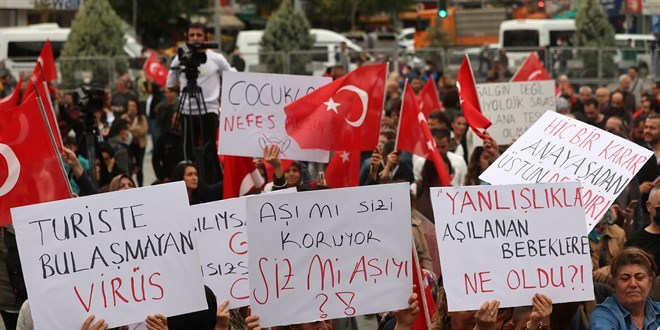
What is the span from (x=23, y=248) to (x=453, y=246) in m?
1.86

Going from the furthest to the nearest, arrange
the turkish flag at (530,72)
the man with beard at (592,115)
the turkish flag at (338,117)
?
the turkish flag at (530,72) → the man with beard at (592,115) → the turkish flag at (338,117)

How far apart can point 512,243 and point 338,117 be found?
3998 millimetres

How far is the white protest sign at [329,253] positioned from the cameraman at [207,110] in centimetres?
A: 605

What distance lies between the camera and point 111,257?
5.72m

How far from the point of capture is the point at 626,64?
30.0 meters

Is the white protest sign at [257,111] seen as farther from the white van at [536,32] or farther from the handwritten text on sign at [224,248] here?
the white van at [536,32]

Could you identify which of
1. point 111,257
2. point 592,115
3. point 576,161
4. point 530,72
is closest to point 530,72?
point 530,72

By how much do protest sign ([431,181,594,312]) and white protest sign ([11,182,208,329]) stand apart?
3.70 ft

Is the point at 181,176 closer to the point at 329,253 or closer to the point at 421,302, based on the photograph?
the point at 421,302

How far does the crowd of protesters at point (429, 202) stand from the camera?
6.12 m

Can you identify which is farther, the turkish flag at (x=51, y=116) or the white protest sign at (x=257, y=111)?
the white protest sign at (x=257, y=111)

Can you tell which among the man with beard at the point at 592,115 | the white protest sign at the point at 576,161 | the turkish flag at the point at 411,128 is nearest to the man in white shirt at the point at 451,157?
the turkish flag at the point at 411,128

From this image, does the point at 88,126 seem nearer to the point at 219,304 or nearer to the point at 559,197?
the point at 219,304

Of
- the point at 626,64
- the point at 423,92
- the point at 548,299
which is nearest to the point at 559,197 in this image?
the point at 548,299
